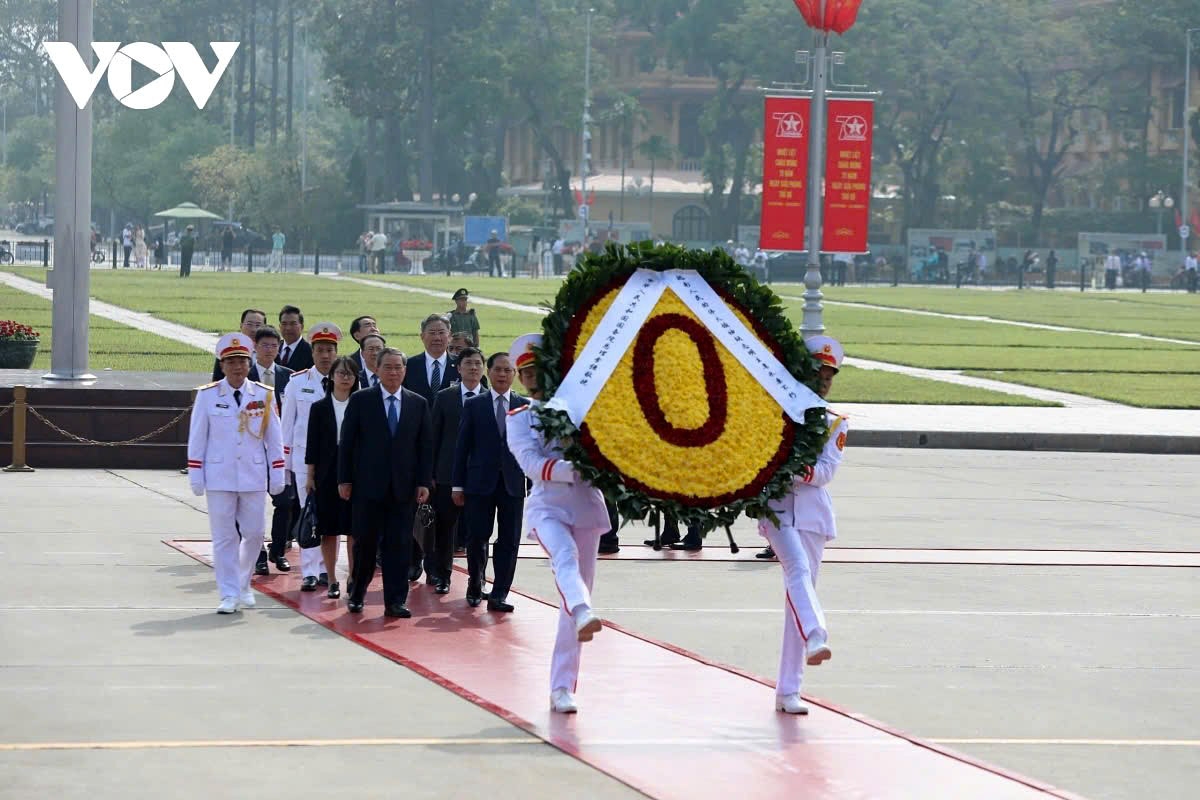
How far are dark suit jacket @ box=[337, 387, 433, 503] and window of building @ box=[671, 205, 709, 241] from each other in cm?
9604

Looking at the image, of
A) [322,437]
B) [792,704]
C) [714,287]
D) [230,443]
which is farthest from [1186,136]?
[792,704]

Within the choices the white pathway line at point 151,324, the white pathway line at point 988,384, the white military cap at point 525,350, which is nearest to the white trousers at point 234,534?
the white military cap at point 525,350

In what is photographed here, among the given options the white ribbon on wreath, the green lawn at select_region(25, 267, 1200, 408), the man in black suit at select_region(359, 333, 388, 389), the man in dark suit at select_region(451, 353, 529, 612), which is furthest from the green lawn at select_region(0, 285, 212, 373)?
the white ribbon on wreath

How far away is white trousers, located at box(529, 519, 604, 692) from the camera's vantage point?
350 inches

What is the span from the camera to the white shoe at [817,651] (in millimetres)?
8727

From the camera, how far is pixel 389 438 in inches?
460

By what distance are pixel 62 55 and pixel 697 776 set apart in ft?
47.4

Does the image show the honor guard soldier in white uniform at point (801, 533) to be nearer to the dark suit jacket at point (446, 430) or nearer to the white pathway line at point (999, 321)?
the dark suit jacket at point (446, 430)

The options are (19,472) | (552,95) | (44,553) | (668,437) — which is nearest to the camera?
(668,437)

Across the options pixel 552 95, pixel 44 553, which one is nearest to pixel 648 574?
pixel 44 553

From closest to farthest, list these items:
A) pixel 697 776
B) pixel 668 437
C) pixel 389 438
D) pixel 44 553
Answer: pixel 697 776
pixel 668 437
pixel 389 438
pixel 44 553

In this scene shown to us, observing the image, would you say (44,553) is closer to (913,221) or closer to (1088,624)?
(1088,624)

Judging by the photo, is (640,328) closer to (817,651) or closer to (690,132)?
(817,651)

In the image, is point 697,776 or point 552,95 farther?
point 552,95
